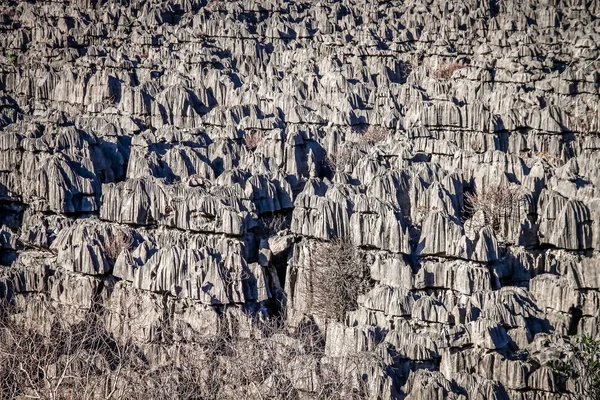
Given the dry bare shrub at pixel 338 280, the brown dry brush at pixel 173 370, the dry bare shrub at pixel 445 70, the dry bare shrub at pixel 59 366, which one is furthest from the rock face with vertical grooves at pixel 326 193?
the dry bare shrub at pixel 59 366

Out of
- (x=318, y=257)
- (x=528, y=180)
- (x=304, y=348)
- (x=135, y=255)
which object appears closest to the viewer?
(x=304, y=348)

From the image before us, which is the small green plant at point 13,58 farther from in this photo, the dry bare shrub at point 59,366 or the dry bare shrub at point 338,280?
the dry bare shrub at point 59,366

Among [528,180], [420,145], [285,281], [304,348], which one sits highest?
[420,145]

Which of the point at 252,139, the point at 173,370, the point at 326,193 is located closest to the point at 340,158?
the point at 252,139

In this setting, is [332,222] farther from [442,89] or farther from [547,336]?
[442,89]

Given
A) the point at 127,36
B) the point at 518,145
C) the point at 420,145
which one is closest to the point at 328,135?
the point at 420,145

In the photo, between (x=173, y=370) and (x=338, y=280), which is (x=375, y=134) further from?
(x=173, y=370)

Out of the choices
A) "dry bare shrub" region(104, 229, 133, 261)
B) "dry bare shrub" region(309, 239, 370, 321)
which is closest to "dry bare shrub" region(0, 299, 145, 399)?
"dry bare shrub" region(104, 229, 133, 261)

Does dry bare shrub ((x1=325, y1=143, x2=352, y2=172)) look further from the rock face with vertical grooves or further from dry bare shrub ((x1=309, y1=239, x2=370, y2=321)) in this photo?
dry bare shrub ((x1=309, y1=239, x2=370, y2=321))
